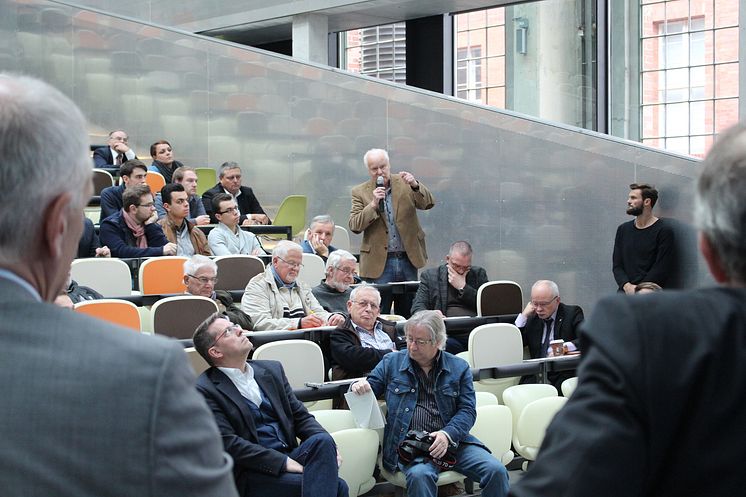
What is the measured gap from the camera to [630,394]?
92 centimetres

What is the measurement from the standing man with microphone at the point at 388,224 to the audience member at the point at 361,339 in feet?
5.96

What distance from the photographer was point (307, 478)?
415cm

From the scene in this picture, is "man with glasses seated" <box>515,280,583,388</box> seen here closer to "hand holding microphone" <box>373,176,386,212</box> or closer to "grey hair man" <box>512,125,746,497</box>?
"hand holding microphone" <box>373,176,386,212</box>

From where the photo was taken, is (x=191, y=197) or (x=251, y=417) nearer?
(x=251, y=417)

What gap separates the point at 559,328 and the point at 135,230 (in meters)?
2.98

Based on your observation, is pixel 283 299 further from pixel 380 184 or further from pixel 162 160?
pixel 162 160

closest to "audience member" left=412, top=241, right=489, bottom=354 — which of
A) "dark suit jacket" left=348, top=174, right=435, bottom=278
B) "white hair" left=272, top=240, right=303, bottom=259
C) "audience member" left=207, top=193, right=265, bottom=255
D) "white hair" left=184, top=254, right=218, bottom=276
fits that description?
"dark suit jacket" left=348, top=174, right=435, bottom=278

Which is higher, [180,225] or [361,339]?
[180,225]

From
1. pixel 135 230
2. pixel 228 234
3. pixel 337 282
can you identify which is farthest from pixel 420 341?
pixel 228 234

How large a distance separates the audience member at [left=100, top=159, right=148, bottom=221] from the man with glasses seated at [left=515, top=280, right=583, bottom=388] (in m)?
3.19

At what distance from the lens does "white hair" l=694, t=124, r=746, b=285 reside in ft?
3.18

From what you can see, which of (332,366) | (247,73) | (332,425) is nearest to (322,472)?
(332,425)

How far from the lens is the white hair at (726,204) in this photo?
97cm

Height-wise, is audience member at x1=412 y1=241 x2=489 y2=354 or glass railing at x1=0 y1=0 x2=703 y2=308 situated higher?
glass railing at x1=0 y1=0 x2=703 y2=308
